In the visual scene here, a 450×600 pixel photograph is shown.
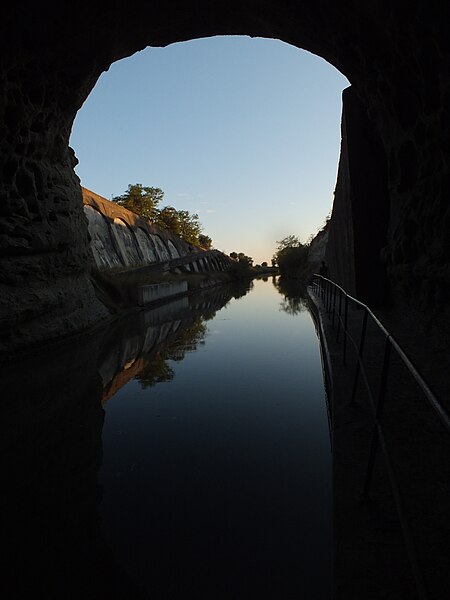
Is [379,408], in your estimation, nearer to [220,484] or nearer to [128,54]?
[220,484]

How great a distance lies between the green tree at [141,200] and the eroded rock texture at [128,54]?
150 feet

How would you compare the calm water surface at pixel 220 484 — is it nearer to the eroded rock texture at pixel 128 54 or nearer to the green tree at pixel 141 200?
the eroded rock texture at pixel 128 54

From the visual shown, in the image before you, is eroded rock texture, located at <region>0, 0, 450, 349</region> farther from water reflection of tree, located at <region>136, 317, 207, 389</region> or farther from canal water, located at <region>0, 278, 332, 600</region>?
water reflection of tree, located at <region>136, 317, 207, 389</region>

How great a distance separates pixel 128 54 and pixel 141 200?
157 ft

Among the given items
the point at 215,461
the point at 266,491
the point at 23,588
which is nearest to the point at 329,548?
the point at 266,491

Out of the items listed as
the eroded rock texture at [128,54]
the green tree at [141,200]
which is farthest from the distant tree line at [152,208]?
the eroded rock texture at [128,54]

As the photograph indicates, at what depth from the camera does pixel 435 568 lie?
1643mm

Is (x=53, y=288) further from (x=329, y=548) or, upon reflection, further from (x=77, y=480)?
(x=329, y=548)

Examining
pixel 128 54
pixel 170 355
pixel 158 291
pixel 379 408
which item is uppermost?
pixel 128 54

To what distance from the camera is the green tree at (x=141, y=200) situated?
5478 cm

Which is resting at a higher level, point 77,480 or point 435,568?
point 435,568

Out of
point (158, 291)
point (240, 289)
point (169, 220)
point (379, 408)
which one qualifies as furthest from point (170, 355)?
point (169, 220)

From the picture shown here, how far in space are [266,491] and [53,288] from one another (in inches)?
297

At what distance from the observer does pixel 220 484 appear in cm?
293
